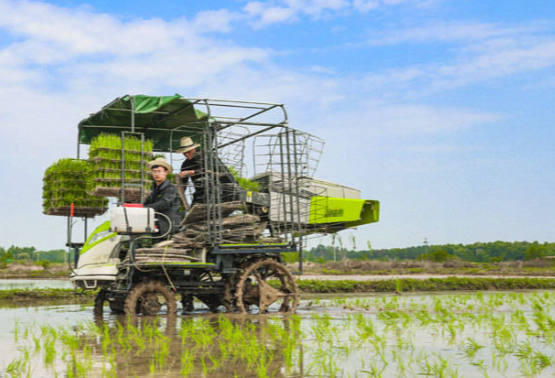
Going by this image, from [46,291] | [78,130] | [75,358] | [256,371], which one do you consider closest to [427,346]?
[256,371]

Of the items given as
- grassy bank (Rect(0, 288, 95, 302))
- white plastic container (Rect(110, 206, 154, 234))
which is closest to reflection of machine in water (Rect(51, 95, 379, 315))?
white plastic container (Rect(110, 206, 154, 234))

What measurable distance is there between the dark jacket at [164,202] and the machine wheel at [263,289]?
150 centimetres

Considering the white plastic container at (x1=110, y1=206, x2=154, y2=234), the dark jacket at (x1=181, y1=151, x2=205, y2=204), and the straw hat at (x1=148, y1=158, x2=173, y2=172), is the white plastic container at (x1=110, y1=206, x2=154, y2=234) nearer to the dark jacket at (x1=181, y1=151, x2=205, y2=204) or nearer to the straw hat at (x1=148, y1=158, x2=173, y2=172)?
the straw hat at (x1=148, y1=158, x2=173, y2=172)

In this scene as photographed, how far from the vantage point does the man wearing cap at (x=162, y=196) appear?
9328 mm

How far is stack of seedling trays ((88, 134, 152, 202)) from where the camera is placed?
9633 mm

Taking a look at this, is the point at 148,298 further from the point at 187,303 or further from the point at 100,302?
the point at 187,303

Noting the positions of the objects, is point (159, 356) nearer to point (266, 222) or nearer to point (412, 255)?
point (266, 222)

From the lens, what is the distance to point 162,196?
370 inches

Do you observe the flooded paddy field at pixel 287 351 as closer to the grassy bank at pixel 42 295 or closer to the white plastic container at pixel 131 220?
the white plastic container at pixel 131 220

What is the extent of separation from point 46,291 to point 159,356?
10920 millimetres

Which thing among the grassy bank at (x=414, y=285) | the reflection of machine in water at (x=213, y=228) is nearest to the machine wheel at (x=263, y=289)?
the reflection of machine in water at (x=213, y=228)

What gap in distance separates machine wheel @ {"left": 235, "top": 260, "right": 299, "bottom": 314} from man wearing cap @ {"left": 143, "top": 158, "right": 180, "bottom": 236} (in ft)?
4.98

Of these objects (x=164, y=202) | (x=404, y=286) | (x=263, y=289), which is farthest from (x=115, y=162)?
(x=404, y=286)

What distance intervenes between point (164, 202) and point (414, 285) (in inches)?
451
